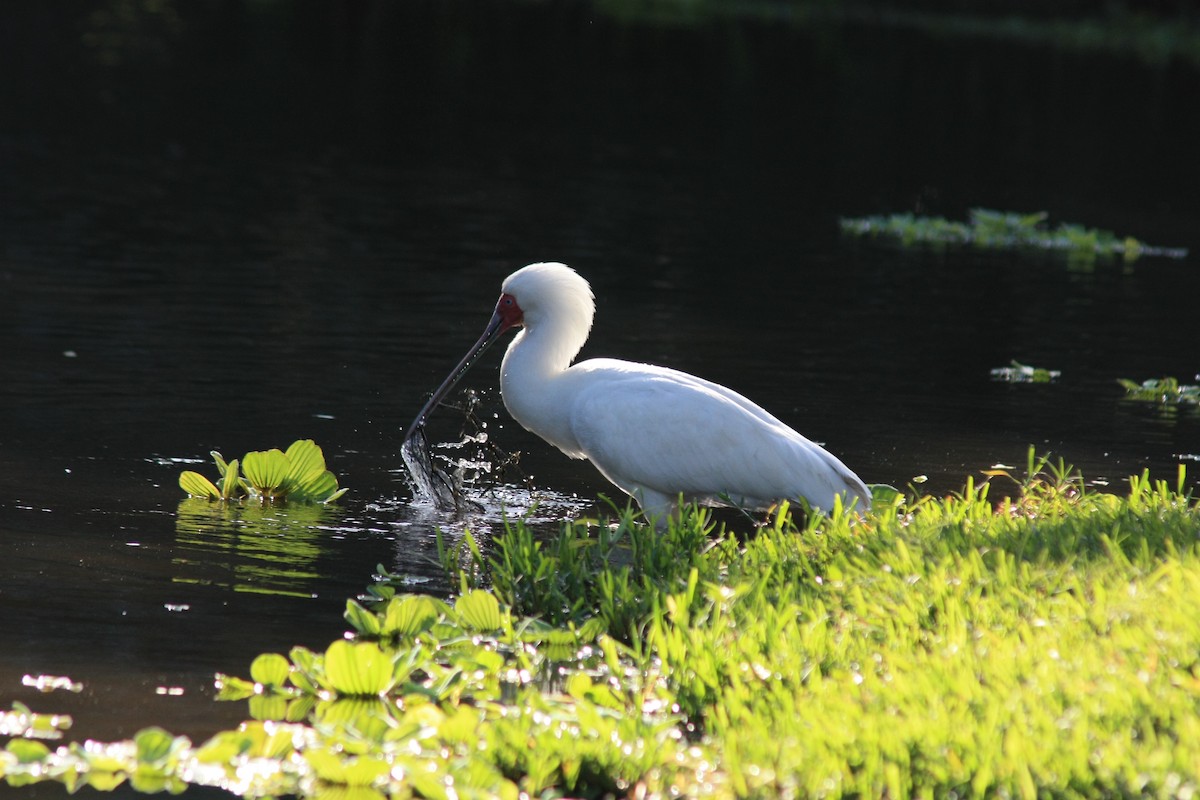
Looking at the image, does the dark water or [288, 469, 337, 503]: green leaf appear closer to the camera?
the dark water

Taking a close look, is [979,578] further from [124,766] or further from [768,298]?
[768,298]

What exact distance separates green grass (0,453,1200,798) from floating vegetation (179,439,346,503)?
→ 0.97 meters

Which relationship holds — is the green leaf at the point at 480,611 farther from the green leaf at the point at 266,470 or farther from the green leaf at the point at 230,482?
the green leaf at the point at 230,482

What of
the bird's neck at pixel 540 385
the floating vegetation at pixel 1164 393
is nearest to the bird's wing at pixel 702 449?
the bird's neck at pixel 540 385

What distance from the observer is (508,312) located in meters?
8.26

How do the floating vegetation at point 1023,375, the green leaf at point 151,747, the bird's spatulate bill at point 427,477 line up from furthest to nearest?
the floating vegetation at point 1023,375 < the bird's spatulate bill at point 427,477 < the green leaf at point 151,747

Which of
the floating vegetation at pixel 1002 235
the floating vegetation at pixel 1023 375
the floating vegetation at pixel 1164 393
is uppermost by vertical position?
the floating vegetation at pixel 1164 393

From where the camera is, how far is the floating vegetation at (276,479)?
25.4 ft

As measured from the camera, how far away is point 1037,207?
71.2ft

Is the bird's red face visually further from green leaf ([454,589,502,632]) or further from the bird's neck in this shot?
green leaf ([454,589,502,632])

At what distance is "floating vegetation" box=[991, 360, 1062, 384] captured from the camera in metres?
11.7

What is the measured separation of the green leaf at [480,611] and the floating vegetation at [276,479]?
172cm

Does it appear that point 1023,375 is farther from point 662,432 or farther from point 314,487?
point 314,487

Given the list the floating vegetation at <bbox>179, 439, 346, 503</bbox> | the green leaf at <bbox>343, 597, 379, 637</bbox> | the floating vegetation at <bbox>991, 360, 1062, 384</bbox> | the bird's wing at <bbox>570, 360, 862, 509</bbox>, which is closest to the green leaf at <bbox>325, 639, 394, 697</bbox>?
the green leaf at <bbox>343, 597, 379, 637</bbox>
